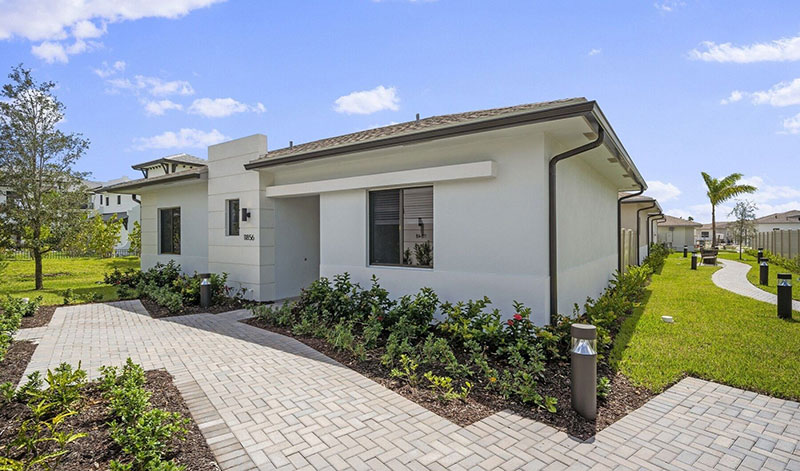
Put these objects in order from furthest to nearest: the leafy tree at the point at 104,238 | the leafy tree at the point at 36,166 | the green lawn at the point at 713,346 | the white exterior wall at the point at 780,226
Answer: the white exterior wall at the point at 780,226 < the leafy tree at the point at 104,238 < the leafy tree at the point at 36,166 < the green lawn at the point at 713,346

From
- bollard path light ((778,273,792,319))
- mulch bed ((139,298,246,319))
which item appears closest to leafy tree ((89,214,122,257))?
mulch bed ((139,298,246,319))

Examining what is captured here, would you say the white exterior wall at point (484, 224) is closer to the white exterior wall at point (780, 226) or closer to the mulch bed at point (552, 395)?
the mulch bed at point (552, 395)

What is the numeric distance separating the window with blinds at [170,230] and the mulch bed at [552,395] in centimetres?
1049

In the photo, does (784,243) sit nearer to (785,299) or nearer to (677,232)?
(785,299)

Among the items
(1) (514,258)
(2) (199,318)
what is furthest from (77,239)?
(1) (514,258)

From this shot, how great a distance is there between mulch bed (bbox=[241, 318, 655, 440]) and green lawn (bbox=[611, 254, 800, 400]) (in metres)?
0.43

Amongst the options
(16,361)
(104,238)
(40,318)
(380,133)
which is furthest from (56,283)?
(380,133)

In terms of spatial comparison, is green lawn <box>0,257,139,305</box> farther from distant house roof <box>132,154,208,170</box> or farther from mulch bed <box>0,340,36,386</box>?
distant house roof <box>132,154,208,170</box>

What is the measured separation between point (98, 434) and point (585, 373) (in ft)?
15.2

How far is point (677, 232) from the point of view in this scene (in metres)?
46.7

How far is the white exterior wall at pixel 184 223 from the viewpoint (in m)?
12.3

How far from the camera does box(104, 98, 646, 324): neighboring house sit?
606cm

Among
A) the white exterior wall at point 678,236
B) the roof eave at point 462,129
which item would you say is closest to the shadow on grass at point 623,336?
the roof eave at point 462,129

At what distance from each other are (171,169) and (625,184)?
24357 millimetres
